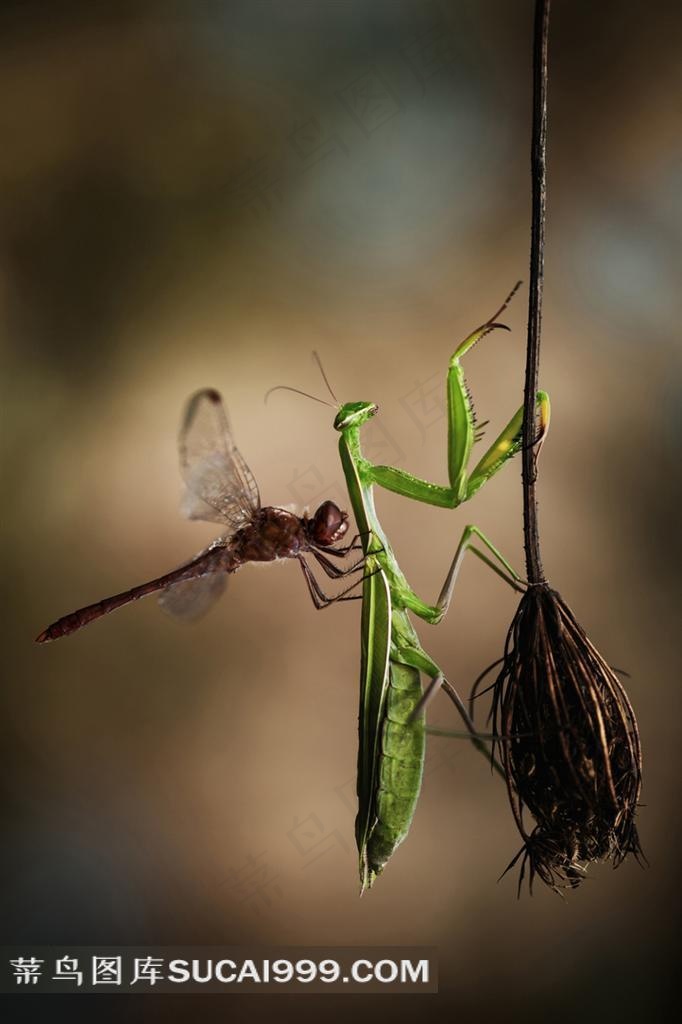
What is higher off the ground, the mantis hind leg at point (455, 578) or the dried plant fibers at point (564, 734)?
the mantis hind leg at point (455, 578)

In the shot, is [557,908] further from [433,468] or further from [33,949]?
[33,949]

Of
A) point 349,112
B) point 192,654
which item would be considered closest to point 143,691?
point 192,654

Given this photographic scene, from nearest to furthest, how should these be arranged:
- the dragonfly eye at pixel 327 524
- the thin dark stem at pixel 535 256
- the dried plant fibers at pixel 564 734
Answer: the thin dark stem at pixel 535 256 → the dried plant fibers at pixel 564 734 → the dragonfly eye at pixel 327 524

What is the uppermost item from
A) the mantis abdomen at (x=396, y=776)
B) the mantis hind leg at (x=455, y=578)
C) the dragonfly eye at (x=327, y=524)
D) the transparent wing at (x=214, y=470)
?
the transparent wing at (x=214, y=470)

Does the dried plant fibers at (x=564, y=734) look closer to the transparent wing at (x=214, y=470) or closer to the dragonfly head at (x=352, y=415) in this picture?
the dragonfly head at (x=352, y=415)

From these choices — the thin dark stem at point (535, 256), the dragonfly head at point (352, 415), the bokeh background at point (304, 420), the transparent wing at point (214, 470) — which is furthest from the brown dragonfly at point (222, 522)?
the bokeh background at point (304, 420)

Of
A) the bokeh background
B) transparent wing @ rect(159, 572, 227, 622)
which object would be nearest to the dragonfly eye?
transparent wing @ rect(159, 572, 227, 622)

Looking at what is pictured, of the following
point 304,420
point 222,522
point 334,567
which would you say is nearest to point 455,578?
point 334,567
